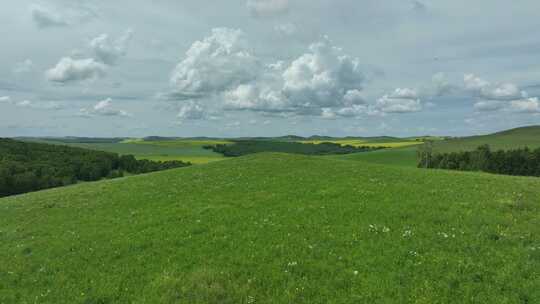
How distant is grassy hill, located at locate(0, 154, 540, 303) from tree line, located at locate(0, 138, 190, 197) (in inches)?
3137

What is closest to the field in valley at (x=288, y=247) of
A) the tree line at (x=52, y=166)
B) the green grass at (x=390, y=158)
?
the tree line at (x=52, y=166)

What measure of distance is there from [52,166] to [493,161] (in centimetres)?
13342

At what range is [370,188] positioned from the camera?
22.7 metres

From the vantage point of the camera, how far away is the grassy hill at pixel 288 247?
34.7 ft

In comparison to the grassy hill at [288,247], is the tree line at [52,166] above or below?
below

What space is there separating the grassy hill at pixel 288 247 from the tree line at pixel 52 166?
79687mm

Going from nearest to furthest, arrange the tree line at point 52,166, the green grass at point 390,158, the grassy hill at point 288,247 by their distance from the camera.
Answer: the grassy hill at point 288,247 → the tree line at point 52,166 → the green grass at point 390,158

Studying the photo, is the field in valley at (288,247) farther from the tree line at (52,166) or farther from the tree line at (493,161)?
the tree line at (493,161)

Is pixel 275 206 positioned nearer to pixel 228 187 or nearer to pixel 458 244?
pixel 228 187

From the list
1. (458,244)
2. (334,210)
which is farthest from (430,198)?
(458,244)

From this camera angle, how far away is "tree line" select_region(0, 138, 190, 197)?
8869 cm

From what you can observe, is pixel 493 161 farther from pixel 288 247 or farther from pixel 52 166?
pixel 52 166

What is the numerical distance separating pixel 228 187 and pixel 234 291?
1565 centimetres

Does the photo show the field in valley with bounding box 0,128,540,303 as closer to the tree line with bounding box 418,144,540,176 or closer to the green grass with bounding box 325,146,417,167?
the tree line with bounding box 418,144,540,176
